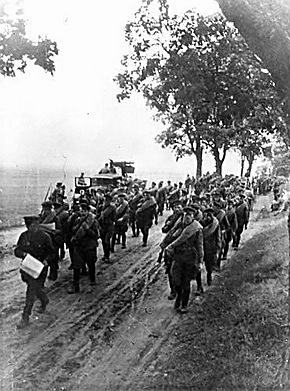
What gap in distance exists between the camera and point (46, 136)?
193 feet

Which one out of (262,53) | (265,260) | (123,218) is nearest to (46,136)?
(123,218)

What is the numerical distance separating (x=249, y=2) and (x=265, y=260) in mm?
6411

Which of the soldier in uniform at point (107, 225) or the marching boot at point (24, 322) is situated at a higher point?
the soldier in uniform at point (107, 225)

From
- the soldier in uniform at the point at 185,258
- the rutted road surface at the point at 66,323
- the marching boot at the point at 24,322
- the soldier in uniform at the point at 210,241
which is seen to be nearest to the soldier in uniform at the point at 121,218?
the rutted road surface at the point at 66,323

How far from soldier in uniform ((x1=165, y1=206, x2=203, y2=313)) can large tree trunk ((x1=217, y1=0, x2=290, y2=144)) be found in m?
3.17

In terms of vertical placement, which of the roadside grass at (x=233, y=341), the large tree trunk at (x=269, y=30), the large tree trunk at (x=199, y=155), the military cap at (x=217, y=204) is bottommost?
the roadside grass at (x=233, y=341)

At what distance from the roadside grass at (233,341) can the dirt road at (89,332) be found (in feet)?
0.86

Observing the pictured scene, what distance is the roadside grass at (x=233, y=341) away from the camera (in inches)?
222

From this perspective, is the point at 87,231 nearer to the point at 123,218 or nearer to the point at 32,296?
the point at 32,296

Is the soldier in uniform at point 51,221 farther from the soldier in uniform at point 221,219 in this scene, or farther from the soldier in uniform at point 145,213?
the soldier in uniform at point 145,213

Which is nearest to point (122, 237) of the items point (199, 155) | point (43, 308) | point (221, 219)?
point (221, 219)

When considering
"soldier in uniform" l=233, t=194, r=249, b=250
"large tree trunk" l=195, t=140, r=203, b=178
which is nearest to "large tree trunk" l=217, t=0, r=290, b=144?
"soldier in uniform" l=233, t=194, r=249, b=250

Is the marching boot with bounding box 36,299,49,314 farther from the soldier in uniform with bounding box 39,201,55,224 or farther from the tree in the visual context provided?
the tree

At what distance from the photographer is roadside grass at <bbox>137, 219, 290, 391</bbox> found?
5648mm
